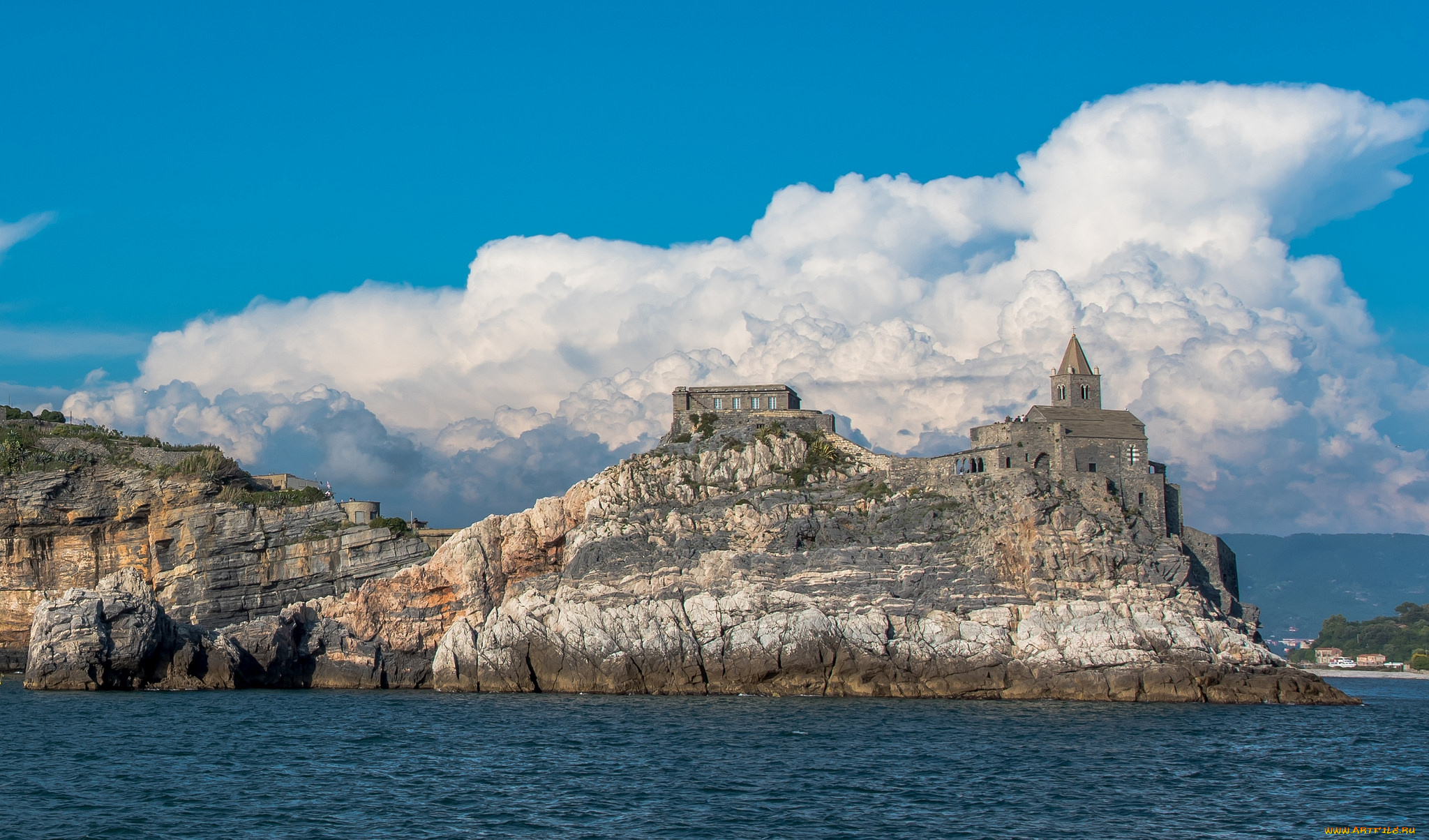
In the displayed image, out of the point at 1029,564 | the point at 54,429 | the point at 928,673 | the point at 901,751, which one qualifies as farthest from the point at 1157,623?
the point at 54,429

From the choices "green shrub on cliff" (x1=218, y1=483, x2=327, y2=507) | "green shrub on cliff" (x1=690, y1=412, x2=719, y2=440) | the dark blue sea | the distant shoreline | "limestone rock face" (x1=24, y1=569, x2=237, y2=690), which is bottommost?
the distant shoreline

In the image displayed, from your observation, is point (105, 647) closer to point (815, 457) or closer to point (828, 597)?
point (828, 597)

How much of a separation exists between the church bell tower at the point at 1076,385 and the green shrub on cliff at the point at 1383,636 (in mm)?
103552

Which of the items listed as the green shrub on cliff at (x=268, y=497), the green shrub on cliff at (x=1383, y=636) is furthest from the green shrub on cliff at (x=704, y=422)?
the green shrub on cliff at (x=1383, y=636)

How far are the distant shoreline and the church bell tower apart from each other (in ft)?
273

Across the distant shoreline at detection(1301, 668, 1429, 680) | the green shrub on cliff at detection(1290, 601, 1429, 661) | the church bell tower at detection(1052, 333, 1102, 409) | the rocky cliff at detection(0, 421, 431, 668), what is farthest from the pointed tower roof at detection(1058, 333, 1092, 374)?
the green shrub on cliff at detection(1290, 601, 1429, 661)

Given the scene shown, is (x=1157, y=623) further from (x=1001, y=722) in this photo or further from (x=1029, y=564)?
(x=1001, y=722)

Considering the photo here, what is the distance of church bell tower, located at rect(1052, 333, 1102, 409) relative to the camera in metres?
84.1

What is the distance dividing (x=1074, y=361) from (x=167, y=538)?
5890cm

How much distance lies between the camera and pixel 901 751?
49312 mm

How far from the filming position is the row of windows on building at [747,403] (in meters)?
92.1

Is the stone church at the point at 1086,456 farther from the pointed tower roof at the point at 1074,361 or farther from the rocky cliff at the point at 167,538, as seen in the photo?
the rocky cliff at the point at 167,538

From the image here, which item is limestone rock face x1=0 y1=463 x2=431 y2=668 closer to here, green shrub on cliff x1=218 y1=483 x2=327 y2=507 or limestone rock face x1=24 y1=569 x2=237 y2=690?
green shrub on cliff x1=218 y1=483 x2=327 y2=507

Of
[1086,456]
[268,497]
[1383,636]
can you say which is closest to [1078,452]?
[1086,456]
